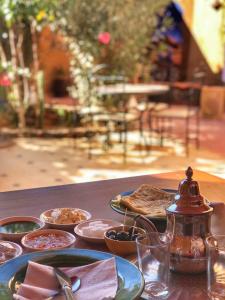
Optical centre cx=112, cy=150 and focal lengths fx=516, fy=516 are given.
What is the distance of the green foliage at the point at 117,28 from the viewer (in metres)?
6.83

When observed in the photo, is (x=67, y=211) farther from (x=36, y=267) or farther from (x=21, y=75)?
(x=21, y=75)

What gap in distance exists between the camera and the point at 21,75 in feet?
22.6

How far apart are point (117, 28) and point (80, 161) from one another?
2.43 meters

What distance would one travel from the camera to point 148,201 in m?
1.57

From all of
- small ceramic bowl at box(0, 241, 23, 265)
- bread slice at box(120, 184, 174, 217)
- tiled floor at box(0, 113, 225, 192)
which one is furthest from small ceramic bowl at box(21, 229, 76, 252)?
tiled floor at box(0, 113, 225, 192)

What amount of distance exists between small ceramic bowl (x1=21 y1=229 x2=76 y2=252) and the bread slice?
0.76ft

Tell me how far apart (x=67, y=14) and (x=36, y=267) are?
5920mm

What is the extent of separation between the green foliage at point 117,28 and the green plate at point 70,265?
5.84 m

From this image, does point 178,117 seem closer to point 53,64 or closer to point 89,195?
point 89,195

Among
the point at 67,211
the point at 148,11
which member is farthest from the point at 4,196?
the point at 148,11

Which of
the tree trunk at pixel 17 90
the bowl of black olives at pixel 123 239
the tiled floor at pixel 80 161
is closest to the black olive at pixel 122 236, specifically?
the bowl of black olives at pixel 123 239

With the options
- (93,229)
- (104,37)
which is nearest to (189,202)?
(93,229)

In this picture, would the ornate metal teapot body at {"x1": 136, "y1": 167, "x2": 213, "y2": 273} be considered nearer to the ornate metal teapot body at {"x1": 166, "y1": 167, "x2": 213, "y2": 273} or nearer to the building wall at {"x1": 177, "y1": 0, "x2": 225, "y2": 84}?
the ornate metal teapot body at {"x1": 166, "y1": 167, "x2": 213, "y2": 273}

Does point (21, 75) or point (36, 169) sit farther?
point (21, 75)
